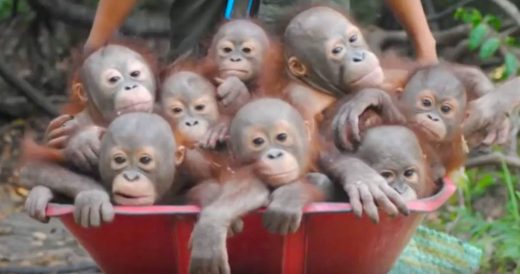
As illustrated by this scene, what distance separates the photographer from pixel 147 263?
82.7 inches

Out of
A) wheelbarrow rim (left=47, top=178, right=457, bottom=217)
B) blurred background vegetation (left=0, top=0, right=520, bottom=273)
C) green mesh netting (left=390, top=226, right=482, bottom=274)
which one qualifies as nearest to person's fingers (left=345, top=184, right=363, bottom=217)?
wheelbarrow rim (left=47, top=178, right=457, bottom=217)

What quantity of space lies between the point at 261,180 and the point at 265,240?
99mm

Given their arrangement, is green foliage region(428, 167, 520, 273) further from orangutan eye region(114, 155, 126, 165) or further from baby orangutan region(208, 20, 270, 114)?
orangutan eye region(114, 155, 126, 165)

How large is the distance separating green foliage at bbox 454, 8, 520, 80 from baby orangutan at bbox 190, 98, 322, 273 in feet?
6.24

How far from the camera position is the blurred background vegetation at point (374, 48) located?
12.6 ft

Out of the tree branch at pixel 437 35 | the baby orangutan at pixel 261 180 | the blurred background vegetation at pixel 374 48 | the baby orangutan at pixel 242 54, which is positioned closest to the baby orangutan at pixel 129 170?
the baby orangutan at pixel 261 180

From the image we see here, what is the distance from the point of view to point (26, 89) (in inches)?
186

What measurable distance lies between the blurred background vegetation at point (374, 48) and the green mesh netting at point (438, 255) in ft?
2.52

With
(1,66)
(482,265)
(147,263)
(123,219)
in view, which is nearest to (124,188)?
(123,219)

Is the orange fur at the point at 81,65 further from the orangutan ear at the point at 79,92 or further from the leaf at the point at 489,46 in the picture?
the leaf at the point at 489,46

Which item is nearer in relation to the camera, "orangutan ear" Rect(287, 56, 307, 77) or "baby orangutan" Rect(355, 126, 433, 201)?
"baby orangutan" Rect(355, 126, 433, 201)

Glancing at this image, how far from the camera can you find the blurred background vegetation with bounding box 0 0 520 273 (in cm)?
385

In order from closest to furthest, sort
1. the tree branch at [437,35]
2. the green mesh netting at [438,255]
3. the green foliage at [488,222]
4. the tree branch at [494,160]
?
Result: the green mesh netting at [438,255], the green foliage at [488,222], the tree branch at [494,160], the tree branch at [437,35]

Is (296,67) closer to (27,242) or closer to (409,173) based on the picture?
(409,173)
